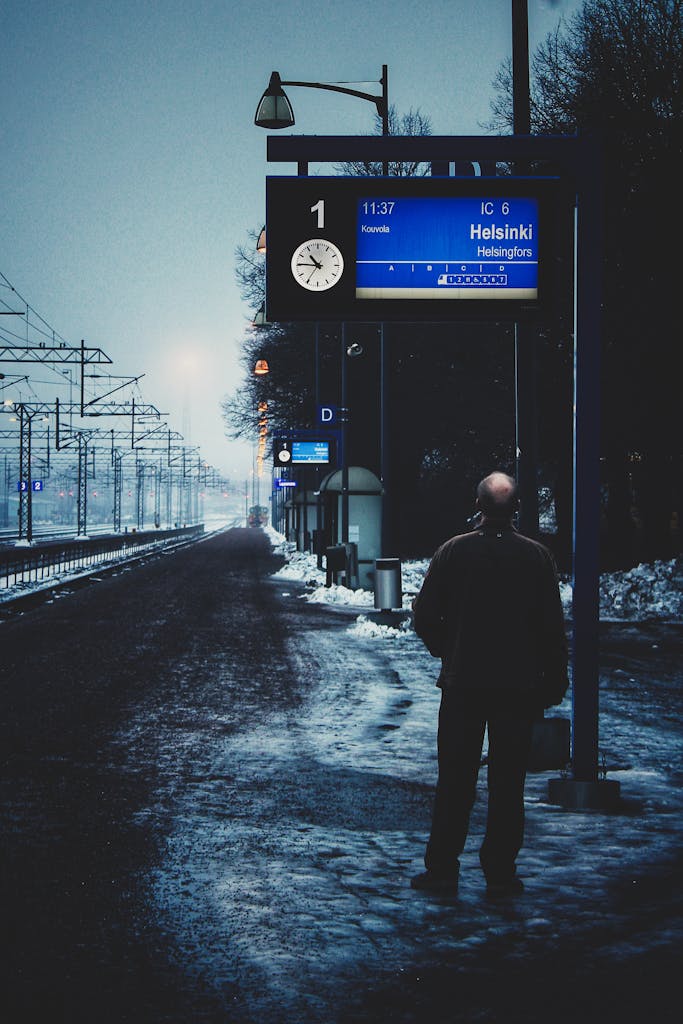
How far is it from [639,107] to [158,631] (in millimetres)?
14192

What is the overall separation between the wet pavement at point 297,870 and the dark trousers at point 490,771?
238 mm

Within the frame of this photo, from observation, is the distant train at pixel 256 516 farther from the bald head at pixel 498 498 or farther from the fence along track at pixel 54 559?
the bald head at pixel 498 498

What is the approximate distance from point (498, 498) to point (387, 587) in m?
16.2

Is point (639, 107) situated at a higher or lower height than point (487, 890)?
higher

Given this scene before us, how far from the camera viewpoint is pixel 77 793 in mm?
8367

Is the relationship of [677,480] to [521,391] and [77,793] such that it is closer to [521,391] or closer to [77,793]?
[521,391]

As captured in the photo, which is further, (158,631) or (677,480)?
(677,480)

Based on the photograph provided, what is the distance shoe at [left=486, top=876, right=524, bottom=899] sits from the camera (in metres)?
5.70

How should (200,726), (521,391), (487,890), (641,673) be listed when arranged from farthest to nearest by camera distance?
(641,673), (200,726), (521,391), (487,890)

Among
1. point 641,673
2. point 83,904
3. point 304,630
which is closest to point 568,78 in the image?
point 304,630

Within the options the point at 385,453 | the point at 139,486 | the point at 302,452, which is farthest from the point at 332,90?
the point at 139,486

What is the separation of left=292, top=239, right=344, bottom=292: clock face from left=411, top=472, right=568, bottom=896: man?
10.6 feet

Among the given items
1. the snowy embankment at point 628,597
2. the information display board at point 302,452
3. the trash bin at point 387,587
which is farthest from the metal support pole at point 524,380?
the information display board at point 302,452

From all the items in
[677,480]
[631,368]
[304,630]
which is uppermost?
[631,368]
